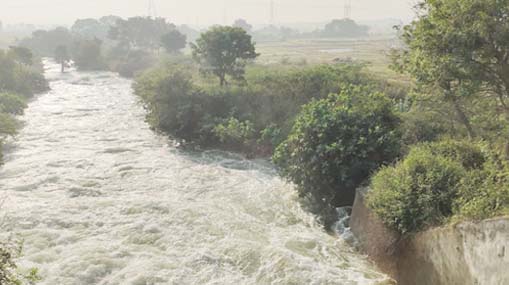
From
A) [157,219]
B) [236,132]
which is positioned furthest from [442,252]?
[236,132]

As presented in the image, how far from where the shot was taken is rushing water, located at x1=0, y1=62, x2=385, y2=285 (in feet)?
29.3

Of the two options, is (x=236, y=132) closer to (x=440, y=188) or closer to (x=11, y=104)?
(x=440, y=188)

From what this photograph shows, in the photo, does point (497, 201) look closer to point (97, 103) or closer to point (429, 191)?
point (429, 191)

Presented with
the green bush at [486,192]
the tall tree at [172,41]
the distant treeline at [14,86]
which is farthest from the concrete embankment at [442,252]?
the tall tree at [172,41]

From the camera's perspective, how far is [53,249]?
9.61m

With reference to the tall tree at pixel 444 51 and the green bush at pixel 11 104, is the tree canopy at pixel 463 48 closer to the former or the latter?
the tall tree at pixel 444 51

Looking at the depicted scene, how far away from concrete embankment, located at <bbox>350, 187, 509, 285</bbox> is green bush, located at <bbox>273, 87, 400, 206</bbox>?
166cm

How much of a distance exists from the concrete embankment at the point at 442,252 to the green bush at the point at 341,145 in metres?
1.66

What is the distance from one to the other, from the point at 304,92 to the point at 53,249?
44.1 ft

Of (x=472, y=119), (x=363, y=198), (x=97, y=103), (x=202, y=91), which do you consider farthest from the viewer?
(x=97, y=103)

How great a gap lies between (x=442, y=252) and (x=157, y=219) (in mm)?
7131

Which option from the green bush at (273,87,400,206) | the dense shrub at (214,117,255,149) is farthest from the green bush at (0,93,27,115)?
the green bush at (273,87,400,206)

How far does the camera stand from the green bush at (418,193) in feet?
27.5

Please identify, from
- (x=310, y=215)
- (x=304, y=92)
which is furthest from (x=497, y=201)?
(x=304, y=92)
